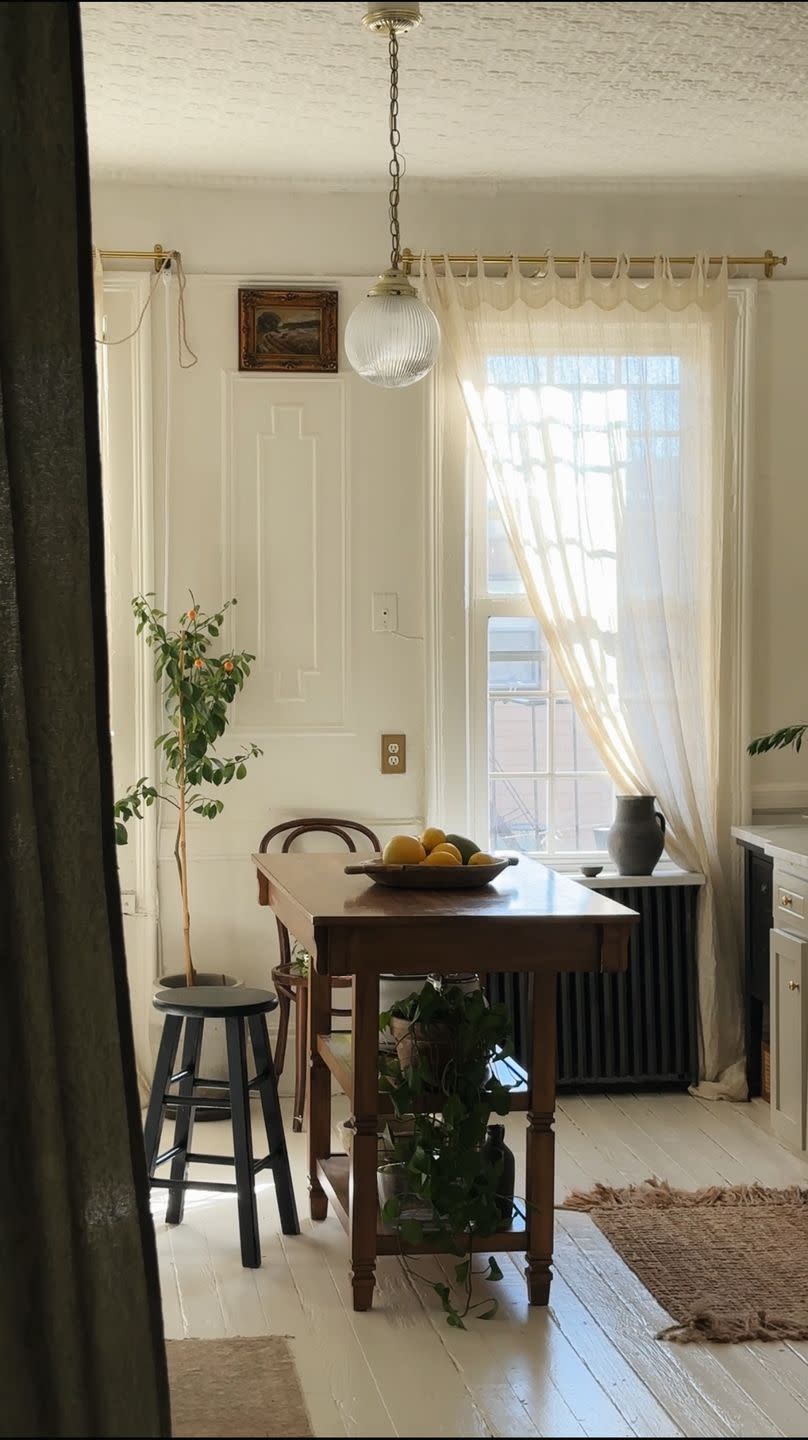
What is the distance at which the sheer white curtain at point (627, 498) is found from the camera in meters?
5.27

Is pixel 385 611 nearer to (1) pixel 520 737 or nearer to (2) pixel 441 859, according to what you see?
(1) pixel 520 737

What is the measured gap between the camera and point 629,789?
5371 millimetres

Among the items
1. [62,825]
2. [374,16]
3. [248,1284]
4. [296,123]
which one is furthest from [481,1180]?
[296,123]

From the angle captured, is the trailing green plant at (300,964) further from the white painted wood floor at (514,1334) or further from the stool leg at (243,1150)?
the stool leg at (243,1150)

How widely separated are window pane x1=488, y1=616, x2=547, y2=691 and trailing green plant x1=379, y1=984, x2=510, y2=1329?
2.09 meters

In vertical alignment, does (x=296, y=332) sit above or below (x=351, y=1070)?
above

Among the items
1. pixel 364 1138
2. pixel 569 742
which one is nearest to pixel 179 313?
pixel 569 742

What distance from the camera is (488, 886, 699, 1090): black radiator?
17.3 ft

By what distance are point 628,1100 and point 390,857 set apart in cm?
207

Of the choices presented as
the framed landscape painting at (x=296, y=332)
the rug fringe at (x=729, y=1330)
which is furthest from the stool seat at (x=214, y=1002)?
the framed landscape painting at (x=296, y=332)

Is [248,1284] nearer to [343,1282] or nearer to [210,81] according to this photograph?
[343,1282]

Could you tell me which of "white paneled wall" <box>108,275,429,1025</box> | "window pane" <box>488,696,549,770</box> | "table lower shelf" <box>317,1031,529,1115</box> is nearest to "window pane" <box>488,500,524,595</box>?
"white paneled wall" <box>108,275,429,1025</box>

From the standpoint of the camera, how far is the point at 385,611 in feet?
17.4

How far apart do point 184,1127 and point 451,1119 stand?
3.01ft
